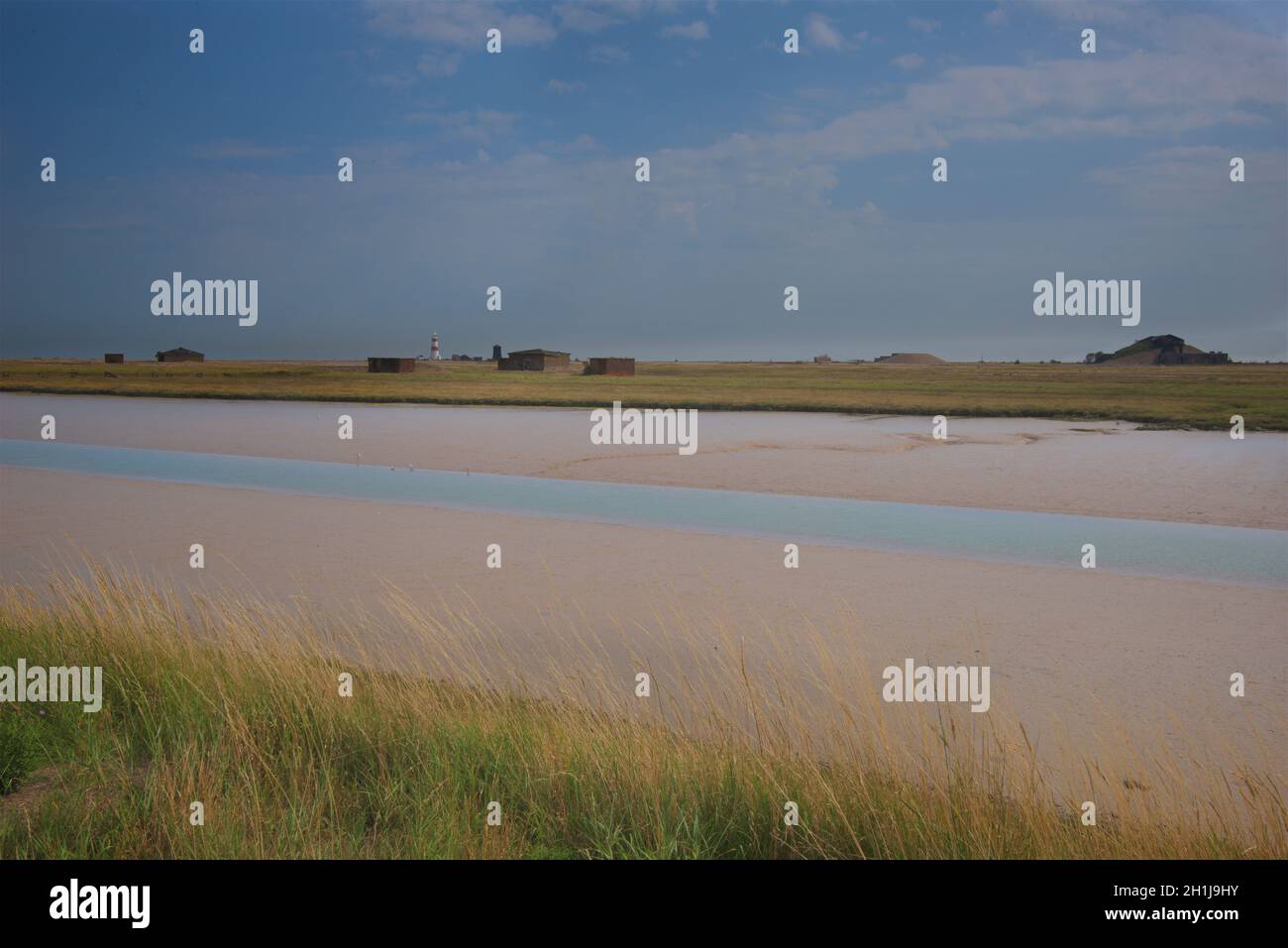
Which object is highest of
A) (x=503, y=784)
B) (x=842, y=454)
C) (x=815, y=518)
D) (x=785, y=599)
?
(x=842, y=454)

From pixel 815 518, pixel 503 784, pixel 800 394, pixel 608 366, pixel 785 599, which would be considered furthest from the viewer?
pixel 608 366

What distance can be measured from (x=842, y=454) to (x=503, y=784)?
18.8 metres

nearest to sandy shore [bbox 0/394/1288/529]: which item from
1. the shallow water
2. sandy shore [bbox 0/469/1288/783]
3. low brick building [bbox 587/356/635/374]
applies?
the shallow water

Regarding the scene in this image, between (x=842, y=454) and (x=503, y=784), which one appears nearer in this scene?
(x=503, y=784)

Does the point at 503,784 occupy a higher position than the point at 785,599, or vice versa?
the point at 785,599

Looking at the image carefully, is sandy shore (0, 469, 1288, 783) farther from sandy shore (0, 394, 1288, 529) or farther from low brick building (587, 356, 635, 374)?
low brick building (587, 356, 635, 374)

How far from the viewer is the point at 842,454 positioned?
2261cm

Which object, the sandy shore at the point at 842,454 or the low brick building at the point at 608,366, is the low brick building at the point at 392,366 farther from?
the sandy shore at the point at 842,454

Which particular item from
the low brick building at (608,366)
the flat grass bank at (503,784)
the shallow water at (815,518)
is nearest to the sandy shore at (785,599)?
the flat grass bank at (503,784)

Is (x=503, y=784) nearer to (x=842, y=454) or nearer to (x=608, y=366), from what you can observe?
(x=842, y=454)

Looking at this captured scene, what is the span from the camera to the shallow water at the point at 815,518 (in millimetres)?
11602

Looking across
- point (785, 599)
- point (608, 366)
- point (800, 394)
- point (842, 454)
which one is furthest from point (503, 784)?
point (608, 366)
